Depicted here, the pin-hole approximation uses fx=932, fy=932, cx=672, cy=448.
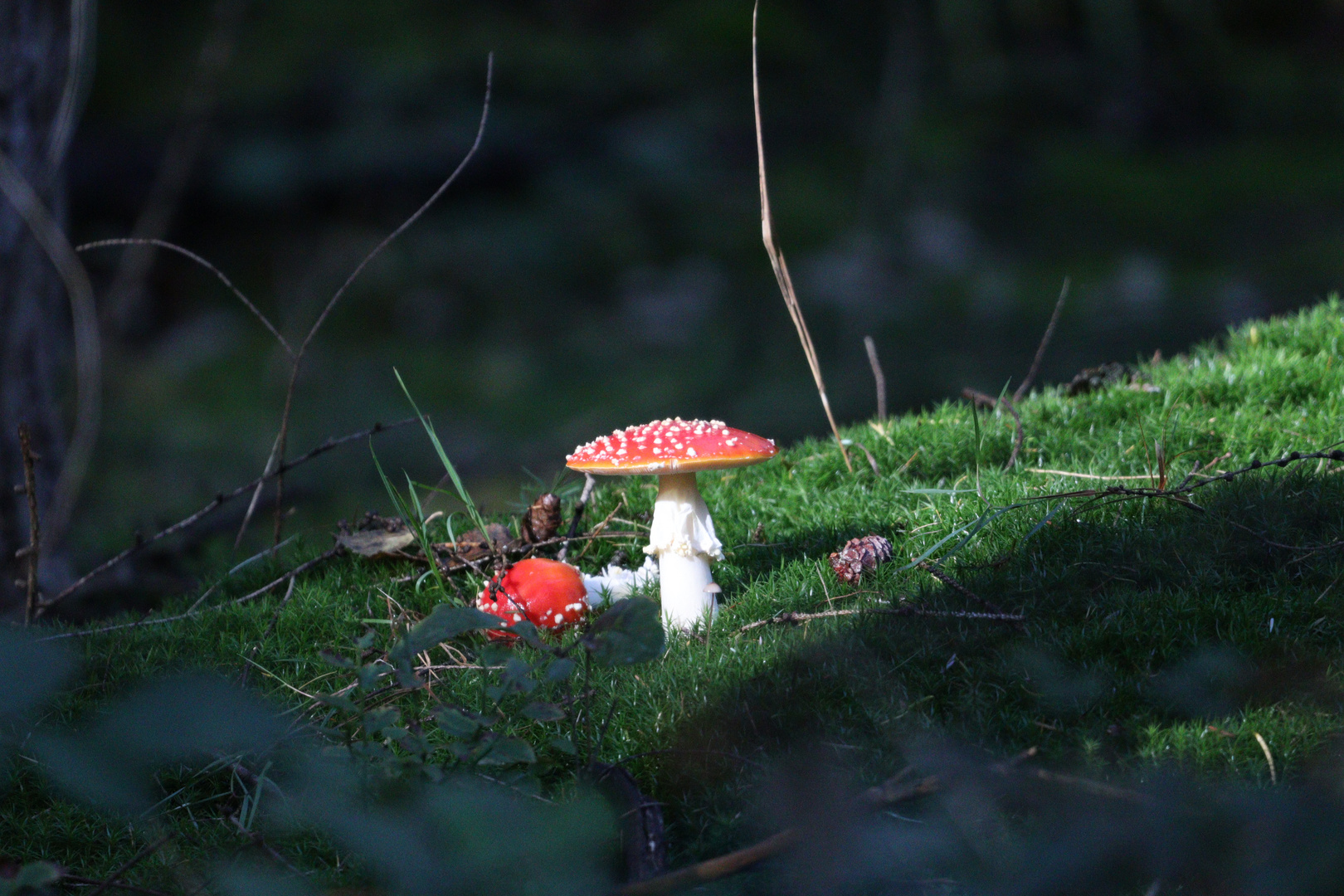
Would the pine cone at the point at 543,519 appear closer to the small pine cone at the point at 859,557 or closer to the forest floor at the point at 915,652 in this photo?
the forest floor at the point at 915,652

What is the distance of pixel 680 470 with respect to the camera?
1729mm

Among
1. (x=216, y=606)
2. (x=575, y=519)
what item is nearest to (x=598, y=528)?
(x=575, y=519)

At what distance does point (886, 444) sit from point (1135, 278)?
4.10m

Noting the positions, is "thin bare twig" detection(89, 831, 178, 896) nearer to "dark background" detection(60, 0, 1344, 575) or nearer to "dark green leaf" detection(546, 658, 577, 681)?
"dark green leaf" detection(546, 658, 577, 681)

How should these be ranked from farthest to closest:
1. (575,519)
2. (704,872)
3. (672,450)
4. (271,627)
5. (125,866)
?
(575,519) → (271,627) → (672,450) → (125,866) → (704,872)

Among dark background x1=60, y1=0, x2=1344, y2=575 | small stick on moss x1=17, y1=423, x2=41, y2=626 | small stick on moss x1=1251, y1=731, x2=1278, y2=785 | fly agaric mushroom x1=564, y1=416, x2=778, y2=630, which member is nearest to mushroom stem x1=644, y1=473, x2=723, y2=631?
fly agaric mushroom x1=564, y1=416, x2=778, y2=630

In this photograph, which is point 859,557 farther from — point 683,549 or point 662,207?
point 662,207

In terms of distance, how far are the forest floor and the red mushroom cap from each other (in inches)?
11.7

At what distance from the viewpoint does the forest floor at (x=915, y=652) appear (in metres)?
1.26

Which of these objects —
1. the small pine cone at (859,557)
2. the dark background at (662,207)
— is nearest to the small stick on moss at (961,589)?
the small pine cone at (859,557)

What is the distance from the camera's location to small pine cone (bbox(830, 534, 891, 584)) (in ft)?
5.85

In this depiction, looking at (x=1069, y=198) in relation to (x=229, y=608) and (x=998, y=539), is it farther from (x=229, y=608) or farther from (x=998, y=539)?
(x=229, y=608)

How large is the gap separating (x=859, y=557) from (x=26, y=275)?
2626mm

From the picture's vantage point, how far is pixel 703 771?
1.34m
